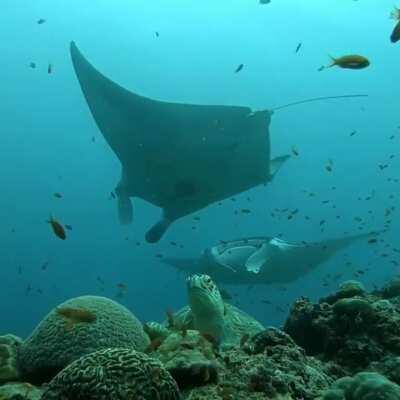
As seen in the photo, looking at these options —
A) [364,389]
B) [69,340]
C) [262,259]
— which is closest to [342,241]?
[262,259]

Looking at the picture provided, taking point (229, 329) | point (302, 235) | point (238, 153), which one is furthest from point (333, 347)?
A: point (302, 235)

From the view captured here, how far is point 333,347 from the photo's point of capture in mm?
5902

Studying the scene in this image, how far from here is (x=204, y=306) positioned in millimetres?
5602

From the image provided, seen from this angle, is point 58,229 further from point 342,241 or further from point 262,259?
point 342,241

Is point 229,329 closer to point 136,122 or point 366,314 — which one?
point 366,314

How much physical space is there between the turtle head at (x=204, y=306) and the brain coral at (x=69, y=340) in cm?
71

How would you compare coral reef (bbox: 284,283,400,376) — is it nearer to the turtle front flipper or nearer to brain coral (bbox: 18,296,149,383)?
brain coral (bbox: 18,296,149,383)

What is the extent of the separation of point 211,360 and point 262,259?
10.1 metres

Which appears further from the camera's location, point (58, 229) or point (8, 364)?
point (58, 229)

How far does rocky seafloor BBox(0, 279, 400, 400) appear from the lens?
350cm

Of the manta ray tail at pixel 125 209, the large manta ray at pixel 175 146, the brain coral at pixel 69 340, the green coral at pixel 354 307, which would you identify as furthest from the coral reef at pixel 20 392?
the manta ray tail at pixel 125 209

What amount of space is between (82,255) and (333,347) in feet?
239

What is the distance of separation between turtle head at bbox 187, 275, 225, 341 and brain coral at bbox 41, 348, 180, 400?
1.96m

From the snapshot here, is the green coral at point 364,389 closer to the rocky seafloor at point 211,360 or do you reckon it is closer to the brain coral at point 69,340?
the rocky seafloor at point 211,360
